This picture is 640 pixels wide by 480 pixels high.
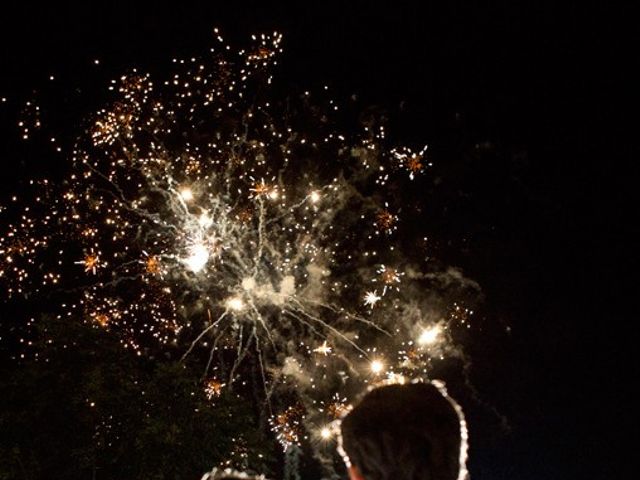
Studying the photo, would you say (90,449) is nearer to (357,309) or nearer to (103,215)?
(103,215)

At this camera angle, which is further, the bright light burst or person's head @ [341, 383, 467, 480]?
the bright light burst

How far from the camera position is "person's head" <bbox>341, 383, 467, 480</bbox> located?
1979 millimetres

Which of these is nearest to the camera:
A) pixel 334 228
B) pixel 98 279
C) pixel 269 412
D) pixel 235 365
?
pixel 98 279

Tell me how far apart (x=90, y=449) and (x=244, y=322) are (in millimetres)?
4467

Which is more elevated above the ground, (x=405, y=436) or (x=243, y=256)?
(x=243, y=256)

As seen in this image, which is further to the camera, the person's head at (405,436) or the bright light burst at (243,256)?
the bright light burst at (243,256)

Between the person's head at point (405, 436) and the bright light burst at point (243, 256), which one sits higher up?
the bright light burst at point (243, 256)

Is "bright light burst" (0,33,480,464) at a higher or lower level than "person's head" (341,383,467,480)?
higher

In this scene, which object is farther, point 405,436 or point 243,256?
point 243,256

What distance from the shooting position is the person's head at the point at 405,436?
6.49 feet

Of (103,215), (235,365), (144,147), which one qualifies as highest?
(144,147)

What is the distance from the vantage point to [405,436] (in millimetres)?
1996

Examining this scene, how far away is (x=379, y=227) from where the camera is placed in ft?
38.4

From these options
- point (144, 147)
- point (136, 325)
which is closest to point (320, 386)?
point (136, 325)
